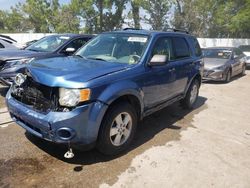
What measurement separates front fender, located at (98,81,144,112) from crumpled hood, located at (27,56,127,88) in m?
0.23

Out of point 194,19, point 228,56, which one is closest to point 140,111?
point 228,56

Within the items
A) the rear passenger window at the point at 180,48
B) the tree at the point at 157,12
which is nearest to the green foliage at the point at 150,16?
the tree at the point at 157,12

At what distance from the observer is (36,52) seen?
7.25 meters

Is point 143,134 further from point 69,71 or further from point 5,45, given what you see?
point 5,45

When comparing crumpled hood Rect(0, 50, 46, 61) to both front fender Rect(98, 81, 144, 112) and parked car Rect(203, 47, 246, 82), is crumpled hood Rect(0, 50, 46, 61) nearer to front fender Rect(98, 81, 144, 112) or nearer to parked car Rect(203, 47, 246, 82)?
front fender Rect(98, 81, 144, 112)

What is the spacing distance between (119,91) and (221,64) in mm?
7986

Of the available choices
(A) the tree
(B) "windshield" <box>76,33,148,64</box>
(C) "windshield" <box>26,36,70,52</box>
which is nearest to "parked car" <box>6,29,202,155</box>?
(B) "windshield" <box>76,33,148,64</box>

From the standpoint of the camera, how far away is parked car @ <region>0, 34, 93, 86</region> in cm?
636

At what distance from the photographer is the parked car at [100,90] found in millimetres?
3365

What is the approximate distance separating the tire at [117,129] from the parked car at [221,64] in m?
7.10

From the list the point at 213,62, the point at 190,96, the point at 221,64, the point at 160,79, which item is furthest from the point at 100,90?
the point at 213,62

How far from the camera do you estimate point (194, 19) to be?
1282 inches

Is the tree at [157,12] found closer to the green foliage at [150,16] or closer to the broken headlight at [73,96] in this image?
the green foliage at [150,16]

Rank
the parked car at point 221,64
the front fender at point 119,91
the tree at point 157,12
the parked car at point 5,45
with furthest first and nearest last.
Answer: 1. the tree at point 157,12
2. the parked car at point 221,64
3. the parked car at point 5,45
4. the front fender at point 119,91
